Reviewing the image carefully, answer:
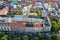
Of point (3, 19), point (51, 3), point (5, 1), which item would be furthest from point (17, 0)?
point (3, 19)

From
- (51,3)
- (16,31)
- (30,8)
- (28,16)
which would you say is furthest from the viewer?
(51,3)

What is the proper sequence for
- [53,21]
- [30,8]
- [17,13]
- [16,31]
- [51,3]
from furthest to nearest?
[51,3], [30,8], [17,13], [53,21], [16,31]

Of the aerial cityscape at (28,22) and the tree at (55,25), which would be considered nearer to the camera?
the aerial cityscape at (28,22)

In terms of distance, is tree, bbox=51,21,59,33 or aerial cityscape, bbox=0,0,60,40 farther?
tree, bbox=51,21,59,33

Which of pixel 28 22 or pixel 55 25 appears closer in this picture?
pixel 55 25

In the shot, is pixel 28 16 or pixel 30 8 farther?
pixel 30 8

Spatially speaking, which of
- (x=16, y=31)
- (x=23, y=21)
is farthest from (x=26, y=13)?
(x=16, y=31)

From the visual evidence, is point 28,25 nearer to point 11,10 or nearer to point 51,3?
point 11,10
